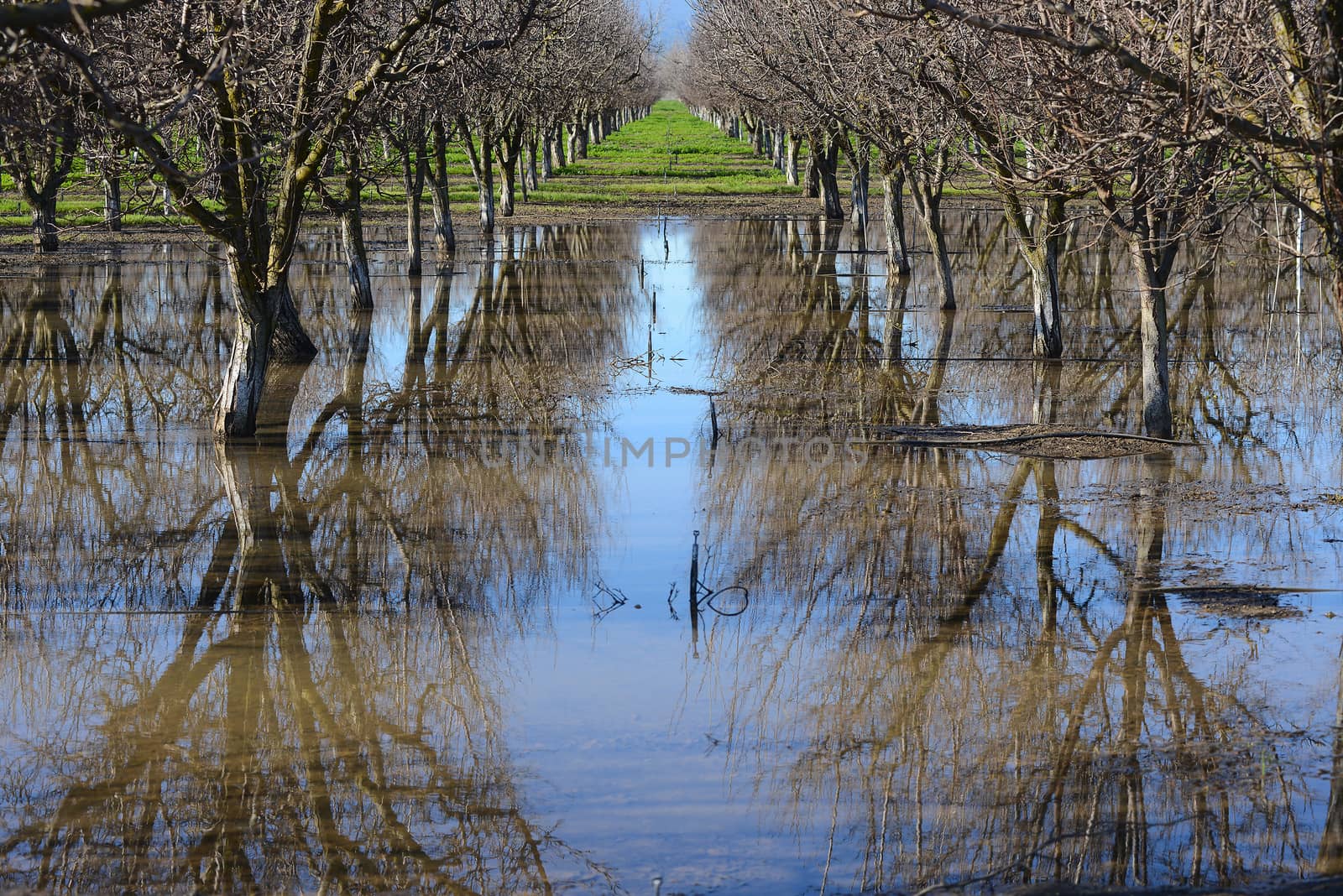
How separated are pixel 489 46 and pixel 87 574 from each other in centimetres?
676

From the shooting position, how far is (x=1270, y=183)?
7.22m

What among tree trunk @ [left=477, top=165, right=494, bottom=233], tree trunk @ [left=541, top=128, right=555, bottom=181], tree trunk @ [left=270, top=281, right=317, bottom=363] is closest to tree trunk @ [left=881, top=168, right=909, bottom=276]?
tree trunk @ [left=270, top=281, right=317, bottom=363]

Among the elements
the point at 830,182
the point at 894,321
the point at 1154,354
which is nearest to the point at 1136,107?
the point at 1154,354

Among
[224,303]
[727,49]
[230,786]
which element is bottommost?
[230,786]

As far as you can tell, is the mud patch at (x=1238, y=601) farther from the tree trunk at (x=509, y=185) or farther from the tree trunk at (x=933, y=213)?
the tree trunk at (x=509, y=185)

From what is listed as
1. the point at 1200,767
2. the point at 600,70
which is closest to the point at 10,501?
the point at 1200,767

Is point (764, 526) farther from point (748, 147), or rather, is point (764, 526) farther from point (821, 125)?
point (748, 147)

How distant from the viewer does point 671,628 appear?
340 inches

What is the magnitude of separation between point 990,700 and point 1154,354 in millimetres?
6946

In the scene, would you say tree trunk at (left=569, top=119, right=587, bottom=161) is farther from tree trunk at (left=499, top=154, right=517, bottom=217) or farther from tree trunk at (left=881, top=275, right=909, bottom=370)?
tree trunk at (left=881, top=275, right=909, bottom=370)

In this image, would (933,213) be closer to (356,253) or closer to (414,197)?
(356,253)

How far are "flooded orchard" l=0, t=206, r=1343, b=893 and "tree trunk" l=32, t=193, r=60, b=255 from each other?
38.1 feet

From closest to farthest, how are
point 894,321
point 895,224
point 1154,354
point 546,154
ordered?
point 1154,354 < point 894,321 < point 895,224 < point 546,154

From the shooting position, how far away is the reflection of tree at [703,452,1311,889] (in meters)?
5.80
